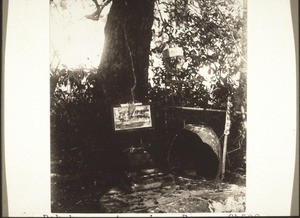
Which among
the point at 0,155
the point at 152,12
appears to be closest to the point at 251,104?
the point at 152,12

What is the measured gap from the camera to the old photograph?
4.58 feet

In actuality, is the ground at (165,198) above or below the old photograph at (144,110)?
below

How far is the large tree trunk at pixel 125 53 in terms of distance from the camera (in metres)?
1.40

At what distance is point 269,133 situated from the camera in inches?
54.9

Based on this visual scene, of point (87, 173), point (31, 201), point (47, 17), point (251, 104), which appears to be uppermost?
point (47, 17)

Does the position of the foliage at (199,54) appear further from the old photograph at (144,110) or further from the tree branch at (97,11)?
the tree branch at (97,11)

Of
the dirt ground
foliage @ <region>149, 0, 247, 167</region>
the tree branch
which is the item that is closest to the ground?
the dirt ground

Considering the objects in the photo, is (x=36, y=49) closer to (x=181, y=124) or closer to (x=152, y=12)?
(x=152, y=12)

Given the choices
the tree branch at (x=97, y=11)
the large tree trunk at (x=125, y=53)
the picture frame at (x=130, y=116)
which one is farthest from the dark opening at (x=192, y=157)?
the tree branch at (x=97, y=11)

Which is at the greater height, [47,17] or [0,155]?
[47,17]

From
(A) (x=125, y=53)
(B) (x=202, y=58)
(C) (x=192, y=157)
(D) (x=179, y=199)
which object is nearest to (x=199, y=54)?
(B) (x=202, y=58)

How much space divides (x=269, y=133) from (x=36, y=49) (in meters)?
1.07

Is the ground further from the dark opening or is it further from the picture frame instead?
the picture frame

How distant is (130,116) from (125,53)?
0.27 meters
